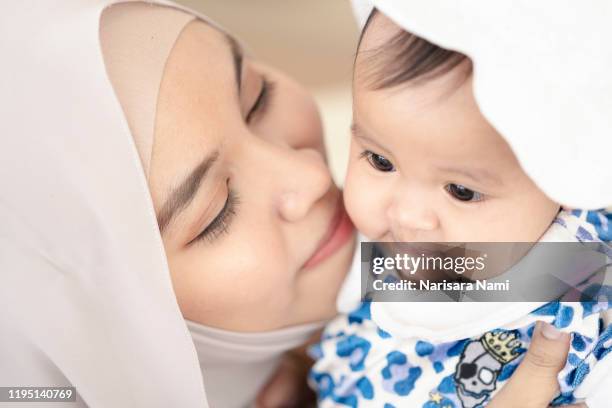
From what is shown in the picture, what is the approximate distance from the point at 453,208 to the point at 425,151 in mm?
91

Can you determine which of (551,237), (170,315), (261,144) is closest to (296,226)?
(261,144)

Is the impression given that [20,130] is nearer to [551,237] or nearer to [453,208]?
[453,208]

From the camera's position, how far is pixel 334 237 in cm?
111

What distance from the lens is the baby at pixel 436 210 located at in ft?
2.51

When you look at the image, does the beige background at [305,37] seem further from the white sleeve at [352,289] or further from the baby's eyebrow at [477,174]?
the baby's eyebrow at [477,174]

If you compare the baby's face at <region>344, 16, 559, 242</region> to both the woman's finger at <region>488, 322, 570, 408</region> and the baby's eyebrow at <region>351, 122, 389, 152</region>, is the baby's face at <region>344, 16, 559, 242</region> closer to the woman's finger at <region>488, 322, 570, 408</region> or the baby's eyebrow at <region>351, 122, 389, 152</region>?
the baby's eyebrow at <region>351, 122, 389, 152</region>

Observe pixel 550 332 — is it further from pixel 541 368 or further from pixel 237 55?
pixel 237 55

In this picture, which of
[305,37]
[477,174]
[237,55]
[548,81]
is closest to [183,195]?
[237,55]

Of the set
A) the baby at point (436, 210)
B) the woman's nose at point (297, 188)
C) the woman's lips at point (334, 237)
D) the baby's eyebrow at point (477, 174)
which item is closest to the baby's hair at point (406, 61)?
the baby at point (436, 210)

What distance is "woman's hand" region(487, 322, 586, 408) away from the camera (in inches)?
35.0

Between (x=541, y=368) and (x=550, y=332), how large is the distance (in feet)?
0.16

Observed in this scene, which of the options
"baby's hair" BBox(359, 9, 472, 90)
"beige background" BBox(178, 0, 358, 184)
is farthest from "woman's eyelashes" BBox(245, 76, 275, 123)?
"beige background" BBox(178, 0, 358, 184)

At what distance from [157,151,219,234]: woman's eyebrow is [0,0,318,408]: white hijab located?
40 millimetres

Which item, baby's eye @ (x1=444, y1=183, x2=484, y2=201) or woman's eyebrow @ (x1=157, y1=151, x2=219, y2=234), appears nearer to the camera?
baby's eye @ (x1=444, y1=183, x2=484, y2=201)
